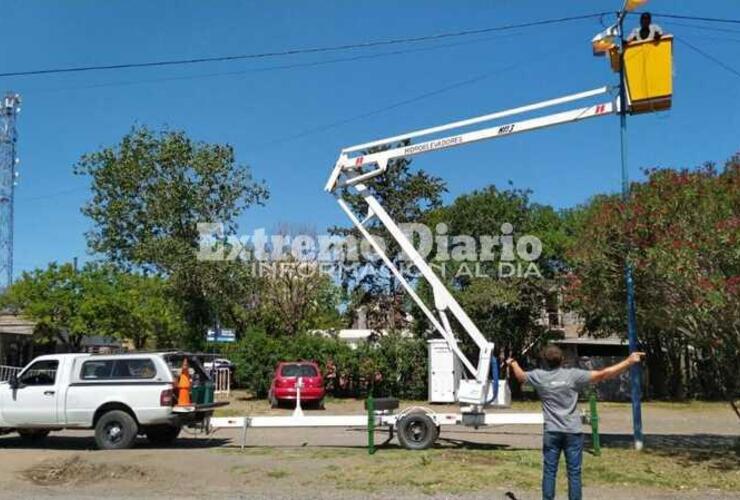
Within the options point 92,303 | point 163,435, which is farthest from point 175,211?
point 163,435

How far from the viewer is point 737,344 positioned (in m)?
12.3

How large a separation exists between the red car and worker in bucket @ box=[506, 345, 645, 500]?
17.6m

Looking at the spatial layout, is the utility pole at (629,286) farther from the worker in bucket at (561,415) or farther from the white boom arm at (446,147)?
the worker in bucket at (561,415)

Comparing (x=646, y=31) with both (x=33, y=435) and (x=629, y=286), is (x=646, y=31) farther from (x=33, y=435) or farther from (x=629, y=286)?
(x=33, y=435)

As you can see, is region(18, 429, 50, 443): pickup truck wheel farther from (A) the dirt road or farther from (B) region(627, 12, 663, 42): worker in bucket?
(B) region(627, 12, 663, 42): worker in bucket

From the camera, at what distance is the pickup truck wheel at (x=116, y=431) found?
15.0 meters

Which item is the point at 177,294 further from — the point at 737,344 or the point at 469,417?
the point at 737,344

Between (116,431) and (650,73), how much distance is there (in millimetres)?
12037

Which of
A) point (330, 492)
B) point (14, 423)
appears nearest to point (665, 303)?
point (330, 492)

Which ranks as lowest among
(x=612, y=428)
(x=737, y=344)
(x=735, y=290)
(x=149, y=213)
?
(x=612, y=428)

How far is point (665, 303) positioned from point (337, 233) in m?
25.7

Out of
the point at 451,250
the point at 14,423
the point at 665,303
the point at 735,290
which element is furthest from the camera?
the point at 451,250

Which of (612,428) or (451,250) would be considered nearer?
(612,428)

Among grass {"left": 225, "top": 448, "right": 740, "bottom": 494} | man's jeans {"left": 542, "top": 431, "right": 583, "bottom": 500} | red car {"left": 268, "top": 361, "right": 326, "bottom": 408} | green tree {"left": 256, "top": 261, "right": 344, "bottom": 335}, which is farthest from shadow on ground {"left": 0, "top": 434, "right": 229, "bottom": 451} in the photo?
green tree {"left": 256, "top": 261, "right": 344, "bottom": 335}
